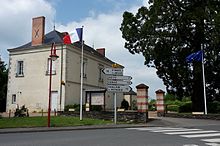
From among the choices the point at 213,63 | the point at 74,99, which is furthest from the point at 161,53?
the point at 74,99

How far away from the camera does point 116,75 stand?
23625 millimetres

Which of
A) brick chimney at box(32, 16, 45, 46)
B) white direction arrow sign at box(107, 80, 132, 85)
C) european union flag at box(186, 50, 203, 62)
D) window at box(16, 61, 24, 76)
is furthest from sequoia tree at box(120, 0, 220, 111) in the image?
window at box(16, 61, 24, 76)

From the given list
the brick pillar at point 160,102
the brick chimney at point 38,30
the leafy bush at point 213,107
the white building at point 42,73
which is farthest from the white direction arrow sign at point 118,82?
the brick chimney at point 38,30

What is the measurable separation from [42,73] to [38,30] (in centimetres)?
519

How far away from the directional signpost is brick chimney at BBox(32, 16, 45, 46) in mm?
20383

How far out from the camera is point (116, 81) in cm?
2362

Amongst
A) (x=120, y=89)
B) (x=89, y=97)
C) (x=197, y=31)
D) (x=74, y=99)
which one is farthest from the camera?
(x=74, y=99)

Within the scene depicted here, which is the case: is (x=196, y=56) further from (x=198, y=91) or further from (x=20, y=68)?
(x=20, y=68)

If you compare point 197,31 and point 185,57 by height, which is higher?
point 197,31

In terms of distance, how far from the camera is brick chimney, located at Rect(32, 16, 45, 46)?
41500 mm

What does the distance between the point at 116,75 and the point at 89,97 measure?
697 cm

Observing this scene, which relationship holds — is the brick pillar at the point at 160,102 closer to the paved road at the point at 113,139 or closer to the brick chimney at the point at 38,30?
the brick chimney at the point at 38,30

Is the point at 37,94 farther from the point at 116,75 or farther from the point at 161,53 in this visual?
the point at 116,75

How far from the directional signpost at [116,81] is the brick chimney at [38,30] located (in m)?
20.4
